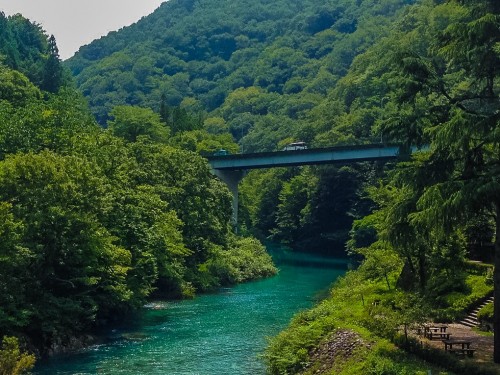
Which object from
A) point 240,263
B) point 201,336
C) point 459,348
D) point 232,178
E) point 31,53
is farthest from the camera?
point 31,53

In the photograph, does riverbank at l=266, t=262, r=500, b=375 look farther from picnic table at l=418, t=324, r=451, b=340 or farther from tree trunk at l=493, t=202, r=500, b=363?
tree trunk at l=493, t=202, r=500, b=363

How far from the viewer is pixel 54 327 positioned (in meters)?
34.3

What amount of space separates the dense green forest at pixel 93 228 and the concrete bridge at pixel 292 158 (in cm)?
1414

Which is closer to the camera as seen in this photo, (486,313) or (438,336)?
(438,336)

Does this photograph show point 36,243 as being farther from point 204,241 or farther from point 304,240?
point 304,240

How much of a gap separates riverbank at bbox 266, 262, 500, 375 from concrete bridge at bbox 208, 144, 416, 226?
4623cm

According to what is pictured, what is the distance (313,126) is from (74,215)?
94.9 metres

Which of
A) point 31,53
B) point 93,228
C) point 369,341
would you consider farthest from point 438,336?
point 31,53

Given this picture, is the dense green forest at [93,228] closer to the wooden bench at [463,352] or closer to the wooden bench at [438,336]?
the wooden bench at [438,336]

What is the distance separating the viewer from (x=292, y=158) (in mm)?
86312

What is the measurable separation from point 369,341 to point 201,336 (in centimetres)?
1433

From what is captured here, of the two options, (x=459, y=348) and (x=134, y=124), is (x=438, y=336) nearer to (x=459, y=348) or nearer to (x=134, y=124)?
(x=459, y=348)

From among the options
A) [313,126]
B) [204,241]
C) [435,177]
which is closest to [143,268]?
[204,241]

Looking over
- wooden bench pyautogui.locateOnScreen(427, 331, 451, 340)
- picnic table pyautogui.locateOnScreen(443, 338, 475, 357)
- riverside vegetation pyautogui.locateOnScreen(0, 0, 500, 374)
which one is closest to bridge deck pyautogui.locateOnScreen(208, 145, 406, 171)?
riverside vegetation pyautogui.locateOnScreen(0, 0, 500, 374)
